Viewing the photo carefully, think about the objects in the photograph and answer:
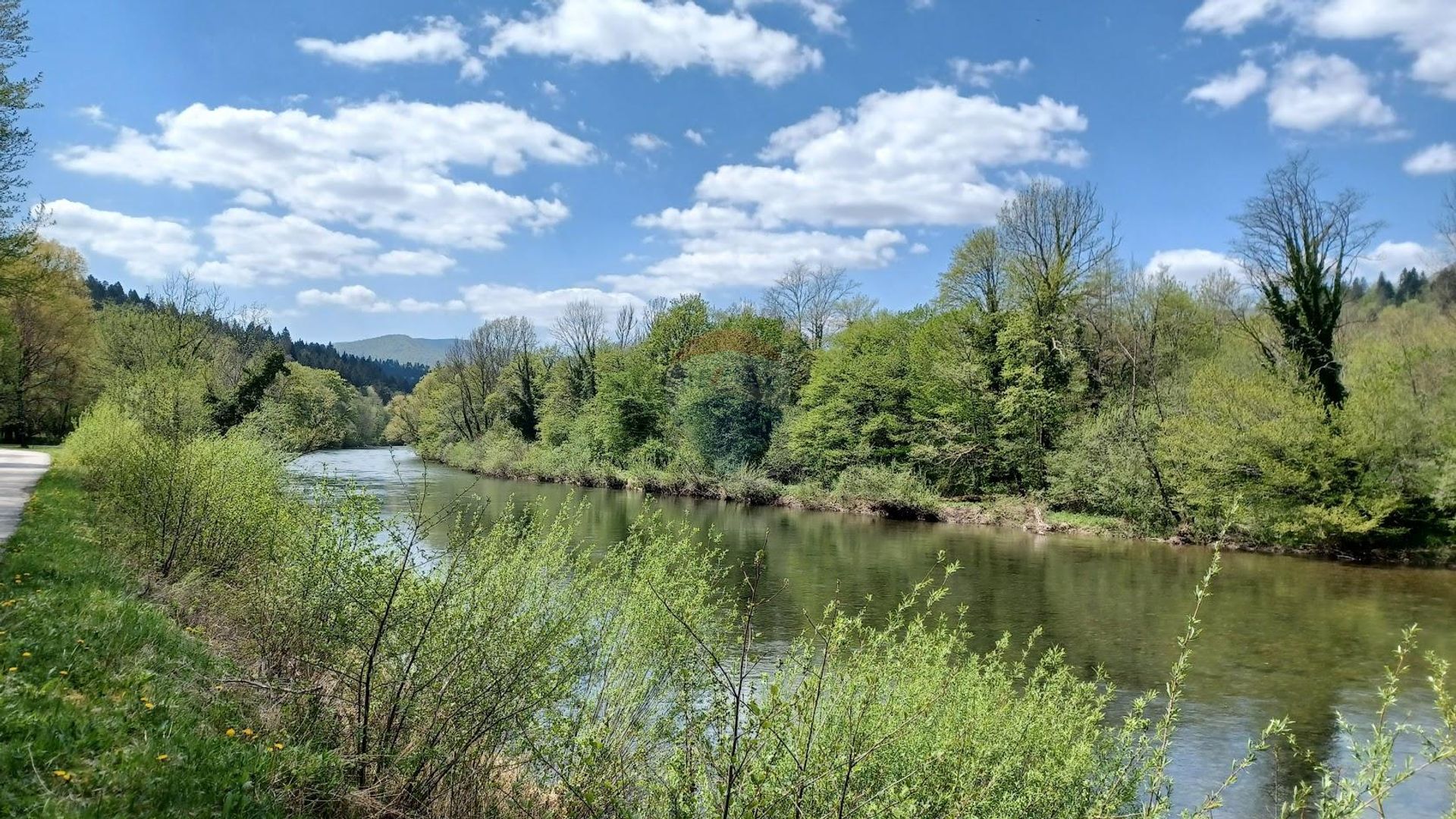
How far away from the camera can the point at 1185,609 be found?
62.5 ft

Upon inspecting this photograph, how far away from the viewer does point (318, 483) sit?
8.06 metres

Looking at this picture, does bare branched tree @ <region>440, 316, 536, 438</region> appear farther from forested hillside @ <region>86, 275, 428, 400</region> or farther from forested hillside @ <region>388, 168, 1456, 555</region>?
forested hillside @ <region>86, 275, 428, 400</region>

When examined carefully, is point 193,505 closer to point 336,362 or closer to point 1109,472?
point 1109,472

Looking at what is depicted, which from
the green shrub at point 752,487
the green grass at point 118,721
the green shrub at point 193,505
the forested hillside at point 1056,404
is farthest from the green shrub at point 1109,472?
the green grass at point 118,721

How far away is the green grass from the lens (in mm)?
4504

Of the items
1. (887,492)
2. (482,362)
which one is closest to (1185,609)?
(887,492)

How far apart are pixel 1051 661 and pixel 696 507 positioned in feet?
114

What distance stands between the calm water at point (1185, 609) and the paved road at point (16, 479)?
14.2 feet

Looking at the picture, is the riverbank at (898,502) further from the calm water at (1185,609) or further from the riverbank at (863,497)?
the calm water at (1185,609)

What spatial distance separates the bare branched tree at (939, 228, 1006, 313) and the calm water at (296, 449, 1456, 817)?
14484 millimetres

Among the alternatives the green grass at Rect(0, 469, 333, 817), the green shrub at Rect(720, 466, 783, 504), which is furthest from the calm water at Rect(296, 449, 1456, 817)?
the green shrub at Rect(720, 466, 783, 504)

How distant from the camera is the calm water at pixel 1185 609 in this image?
11211 millimetres

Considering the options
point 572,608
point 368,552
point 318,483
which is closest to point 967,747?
point 572,608

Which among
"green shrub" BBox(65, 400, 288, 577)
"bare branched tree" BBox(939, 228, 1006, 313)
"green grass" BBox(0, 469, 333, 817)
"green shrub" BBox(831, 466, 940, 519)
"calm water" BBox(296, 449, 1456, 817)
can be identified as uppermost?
"bare branched tree" BBox(939, 228, 1006, 313)
